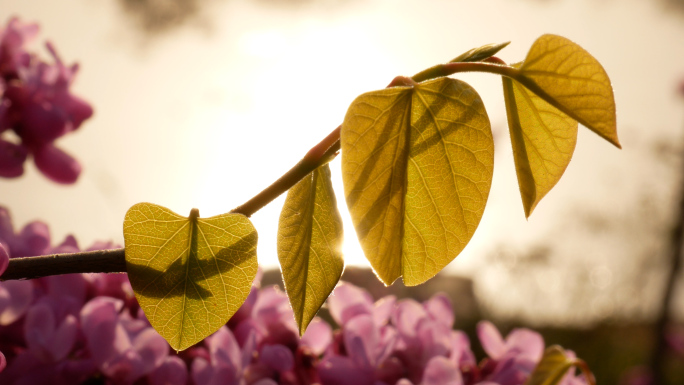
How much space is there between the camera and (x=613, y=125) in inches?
5.9

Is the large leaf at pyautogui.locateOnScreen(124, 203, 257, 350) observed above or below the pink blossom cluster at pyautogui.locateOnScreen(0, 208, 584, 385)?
above

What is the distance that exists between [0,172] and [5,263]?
265 millimetres

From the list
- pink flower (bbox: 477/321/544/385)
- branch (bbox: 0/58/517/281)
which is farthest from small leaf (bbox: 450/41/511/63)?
pink flower (bbox: 477/321/544/385)

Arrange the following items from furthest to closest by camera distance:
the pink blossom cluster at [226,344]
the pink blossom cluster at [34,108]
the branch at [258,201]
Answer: the pink blossom cluster at [34,108]
the pink blossom cluster at [226,344]
the branch at [258,201]

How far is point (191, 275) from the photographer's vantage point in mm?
167

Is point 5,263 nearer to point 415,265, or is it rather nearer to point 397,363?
point 415,265

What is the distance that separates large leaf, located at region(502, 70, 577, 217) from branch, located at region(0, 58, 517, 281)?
2 centimetres

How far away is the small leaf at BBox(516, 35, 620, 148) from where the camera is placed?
15 centimetres

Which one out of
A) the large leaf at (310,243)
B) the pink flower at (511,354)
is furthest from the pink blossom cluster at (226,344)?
the large leaf at (310,243)

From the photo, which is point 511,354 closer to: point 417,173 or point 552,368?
point 552,368

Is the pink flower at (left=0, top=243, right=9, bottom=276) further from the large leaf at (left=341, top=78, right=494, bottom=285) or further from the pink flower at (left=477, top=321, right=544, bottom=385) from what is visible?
the pink flower at (left=477, top=321, right=544, bottom=385)

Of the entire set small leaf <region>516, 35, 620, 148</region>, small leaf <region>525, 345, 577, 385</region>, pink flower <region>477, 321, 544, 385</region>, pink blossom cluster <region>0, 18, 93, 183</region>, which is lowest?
pink flower <region>477, 321, 544, 385</region>

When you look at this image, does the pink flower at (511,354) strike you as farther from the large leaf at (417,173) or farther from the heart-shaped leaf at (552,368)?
the large leaf at (417,173)

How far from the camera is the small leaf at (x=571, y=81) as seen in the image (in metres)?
0.15
